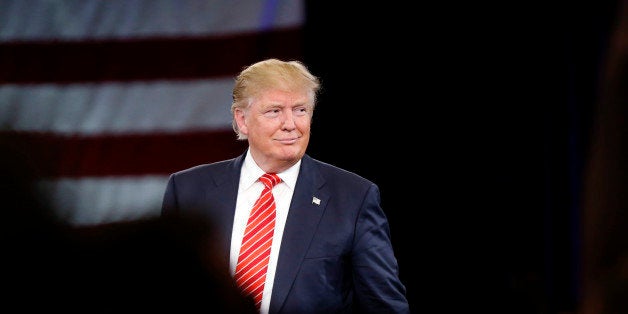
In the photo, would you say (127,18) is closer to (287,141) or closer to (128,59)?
(128,59)

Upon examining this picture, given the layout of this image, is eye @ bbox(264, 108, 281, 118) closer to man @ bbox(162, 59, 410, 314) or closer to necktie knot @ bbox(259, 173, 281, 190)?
man @ bbox(162, 59, 410, 314)

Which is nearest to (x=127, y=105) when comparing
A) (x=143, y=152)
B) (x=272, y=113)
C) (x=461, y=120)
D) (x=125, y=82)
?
(x=125, y=82)

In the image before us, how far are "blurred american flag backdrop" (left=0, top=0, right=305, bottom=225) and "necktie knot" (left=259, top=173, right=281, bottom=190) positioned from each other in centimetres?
135

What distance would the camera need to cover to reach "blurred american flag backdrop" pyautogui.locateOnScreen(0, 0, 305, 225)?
3621mm

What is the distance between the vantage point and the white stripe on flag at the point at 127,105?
11.9 ft

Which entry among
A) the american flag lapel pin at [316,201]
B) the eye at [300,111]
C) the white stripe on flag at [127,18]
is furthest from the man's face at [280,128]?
the white stripe on flag at [127,18]

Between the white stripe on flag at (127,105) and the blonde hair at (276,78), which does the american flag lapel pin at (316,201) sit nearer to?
the blonde hair at (276,78)

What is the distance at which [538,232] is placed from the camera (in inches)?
136

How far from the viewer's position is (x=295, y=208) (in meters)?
2.19

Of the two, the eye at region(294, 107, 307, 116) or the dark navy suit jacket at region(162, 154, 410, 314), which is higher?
the eye at region(294, 107, 307, 116)

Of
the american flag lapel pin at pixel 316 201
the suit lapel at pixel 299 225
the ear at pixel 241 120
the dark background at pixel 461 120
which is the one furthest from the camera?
the dark background at pixel 461 120

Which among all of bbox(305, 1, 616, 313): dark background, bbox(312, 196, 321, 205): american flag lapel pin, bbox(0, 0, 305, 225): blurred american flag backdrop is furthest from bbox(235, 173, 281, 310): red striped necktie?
bbox(0, 0, 305, 225): blurred american flag backdrop

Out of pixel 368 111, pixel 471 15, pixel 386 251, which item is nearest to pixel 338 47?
pixel 368 111

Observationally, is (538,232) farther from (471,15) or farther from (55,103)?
(55,103)
